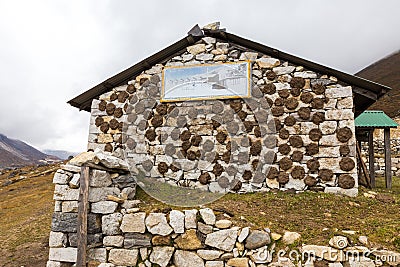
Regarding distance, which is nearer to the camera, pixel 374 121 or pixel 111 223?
pixel 111 223

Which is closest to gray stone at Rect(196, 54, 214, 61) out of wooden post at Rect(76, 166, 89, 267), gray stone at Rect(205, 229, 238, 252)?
wooden post at Rect(76, 166, 89, 267)

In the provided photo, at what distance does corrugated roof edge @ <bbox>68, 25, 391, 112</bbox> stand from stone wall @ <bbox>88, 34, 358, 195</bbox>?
0.16 metres

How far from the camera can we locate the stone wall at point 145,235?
559 centimetres

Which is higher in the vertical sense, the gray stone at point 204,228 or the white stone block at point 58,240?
the gray stone at point 204,228

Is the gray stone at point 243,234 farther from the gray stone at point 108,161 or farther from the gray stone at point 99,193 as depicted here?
the gray stone at point 108,161

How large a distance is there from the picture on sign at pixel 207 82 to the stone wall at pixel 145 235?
10.8 ft

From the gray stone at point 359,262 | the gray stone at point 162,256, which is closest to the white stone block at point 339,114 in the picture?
the gray stone at point 359,262

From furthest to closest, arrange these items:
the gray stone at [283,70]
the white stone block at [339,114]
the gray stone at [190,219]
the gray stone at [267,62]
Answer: the gray stone at [267,62] < the gray stone at [283,70] < the white stone block at [339,114] < the gray stone at [190,219]

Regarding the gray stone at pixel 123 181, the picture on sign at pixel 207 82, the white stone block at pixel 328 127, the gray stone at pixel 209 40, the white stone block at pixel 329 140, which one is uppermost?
the gray stone at pixel 209 40

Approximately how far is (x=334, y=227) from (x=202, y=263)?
2.48 meters

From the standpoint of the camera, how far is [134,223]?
625 cm

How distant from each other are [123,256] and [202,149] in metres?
3.66

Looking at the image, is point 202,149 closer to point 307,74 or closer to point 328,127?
point 328,127

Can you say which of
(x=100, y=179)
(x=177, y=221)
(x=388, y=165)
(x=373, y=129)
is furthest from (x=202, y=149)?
(x=373, y=129)
